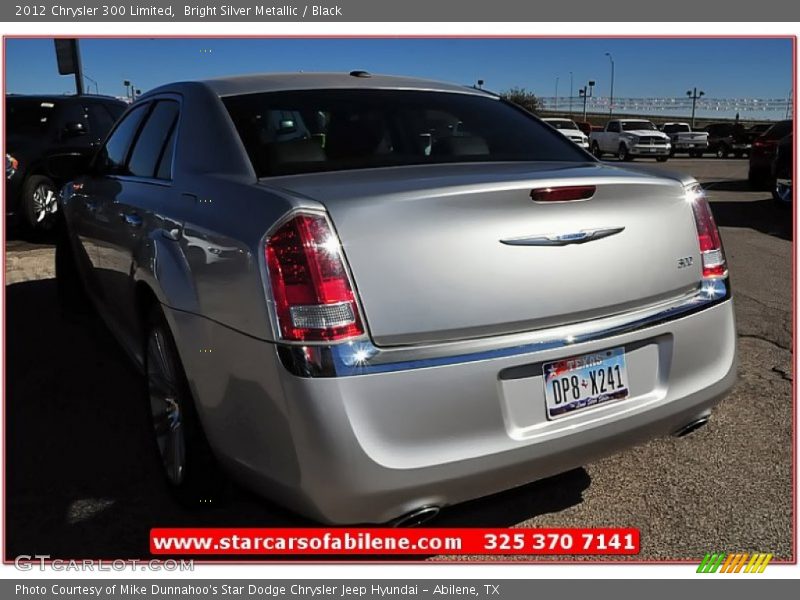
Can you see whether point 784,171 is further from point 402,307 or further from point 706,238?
point 402,307

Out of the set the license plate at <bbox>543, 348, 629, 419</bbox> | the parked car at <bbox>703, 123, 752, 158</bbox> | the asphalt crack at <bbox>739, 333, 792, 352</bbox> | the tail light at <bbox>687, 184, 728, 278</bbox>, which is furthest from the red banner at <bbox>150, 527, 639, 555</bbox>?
the parked car at <bbox>703, 123, 752, 158</bbox>

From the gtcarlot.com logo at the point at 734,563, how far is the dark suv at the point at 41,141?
9.11m

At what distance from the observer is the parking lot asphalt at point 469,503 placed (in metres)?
2.83

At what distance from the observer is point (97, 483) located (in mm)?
3266

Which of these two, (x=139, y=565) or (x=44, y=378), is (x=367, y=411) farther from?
(x=44, y=378)

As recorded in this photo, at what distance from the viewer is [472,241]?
7.27 feet

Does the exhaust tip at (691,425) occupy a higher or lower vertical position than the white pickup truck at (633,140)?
higher

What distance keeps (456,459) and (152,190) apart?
1.87 metres

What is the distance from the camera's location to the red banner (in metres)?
2.69

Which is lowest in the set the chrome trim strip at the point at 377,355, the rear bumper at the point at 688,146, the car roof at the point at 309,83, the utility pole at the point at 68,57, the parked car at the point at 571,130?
the rear bumper at the point at 688,146

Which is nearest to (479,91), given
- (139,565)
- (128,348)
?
(128,348)

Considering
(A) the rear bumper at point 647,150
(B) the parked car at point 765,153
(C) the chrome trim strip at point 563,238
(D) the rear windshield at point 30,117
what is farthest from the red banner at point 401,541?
(A) the rear bumper at point 647,150

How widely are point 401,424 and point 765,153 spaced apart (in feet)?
51.0

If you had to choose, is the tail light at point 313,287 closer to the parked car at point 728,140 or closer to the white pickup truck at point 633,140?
the white pickup truck at point 633,140
